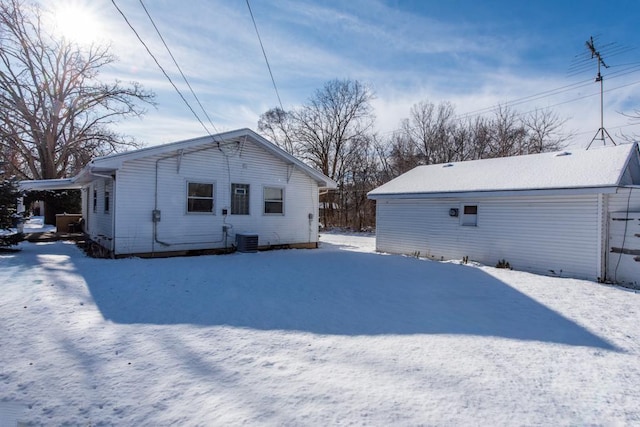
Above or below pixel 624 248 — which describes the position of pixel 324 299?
below

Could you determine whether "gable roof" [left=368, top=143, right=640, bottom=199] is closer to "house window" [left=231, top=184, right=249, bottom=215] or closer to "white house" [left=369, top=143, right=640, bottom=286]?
"white house" [left=369, top=143, right=640, bottom=286]

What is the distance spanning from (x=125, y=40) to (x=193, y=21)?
145 cm

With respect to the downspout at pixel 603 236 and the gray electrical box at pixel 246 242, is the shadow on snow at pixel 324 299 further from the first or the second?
the downspout at pixel 603 236

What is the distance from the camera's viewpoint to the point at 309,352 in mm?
Answer: 3867

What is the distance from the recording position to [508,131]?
26.4 meters

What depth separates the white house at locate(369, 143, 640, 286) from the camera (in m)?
8.53

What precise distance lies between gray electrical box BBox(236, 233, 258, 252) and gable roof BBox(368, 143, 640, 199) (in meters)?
4.93

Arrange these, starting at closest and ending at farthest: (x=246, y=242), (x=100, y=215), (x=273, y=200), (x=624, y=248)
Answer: (x=624, y=248), (x=246, y=242), (x=100, y=215), (x=273, y=200)

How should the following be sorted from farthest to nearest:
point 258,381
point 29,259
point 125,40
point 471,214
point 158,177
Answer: point 471,214, point 158,177, point 29,259, point 125,40, point 258,381

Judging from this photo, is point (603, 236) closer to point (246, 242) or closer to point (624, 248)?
point (624, 248)

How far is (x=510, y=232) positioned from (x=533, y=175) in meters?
1.82

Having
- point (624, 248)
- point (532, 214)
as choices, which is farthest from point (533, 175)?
point (624, 248)

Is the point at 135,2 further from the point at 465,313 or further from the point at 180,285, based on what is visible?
the point at 465,313

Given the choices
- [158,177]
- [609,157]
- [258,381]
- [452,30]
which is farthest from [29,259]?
[609,157]
